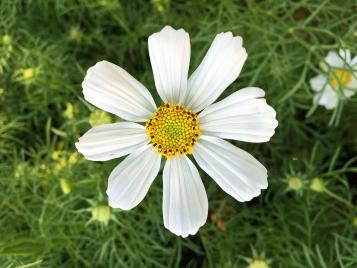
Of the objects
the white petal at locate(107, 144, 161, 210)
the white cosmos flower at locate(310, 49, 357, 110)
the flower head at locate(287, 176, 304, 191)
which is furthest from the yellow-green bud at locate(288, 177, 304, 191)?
the white petal at locate(107, 144, 161, 210)

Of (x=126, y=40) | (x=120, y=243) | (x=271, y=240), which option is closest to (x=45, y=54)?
(x=126, y=40)

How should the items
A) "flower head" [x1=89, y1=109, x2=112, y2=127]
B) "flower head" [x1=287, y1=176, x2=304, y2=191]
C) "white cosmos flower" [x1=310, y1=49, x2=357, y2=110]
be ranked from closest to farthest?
1. "flower head" [x1=89, y1=109, x2=112, y2=127]
2. "flower head" [x1=287, y1=176, x2=304, y2=191]
3. "white cosmos flower" [x1=310, y1=49, x2=357, y2=110]

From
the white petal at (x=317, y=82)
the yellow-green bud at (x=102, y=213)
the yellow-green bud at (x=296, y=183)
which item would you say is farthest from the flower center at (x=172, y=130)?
the white petal at (x=317, y=82)

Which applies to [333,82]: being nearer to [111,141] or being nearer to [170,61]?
A: [170,61]

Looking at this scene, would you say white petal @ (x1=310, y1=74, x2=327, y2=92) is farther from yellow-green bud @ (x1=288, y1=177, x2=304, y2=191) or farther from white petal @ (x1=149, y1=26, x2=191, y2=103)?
white petal @ (x1=149, y1=26, x2=191, y2=103)

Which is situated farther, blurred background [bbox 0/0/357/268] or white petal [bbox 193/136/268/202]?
blurred background [bbox 0/0/357/268]

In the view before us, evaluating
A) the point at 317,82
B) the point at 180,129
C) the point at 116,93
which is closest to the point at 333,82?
the point at 317,82

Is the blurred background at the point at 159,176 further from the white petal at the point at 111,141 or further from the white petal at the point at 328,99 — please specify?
the white petal at the point at 111,141

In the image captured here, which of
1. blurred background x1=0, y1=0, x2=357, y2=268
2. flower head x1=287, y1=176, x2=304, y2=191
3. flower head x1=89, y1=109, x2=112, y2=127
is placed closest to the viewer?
flower head x1=89, y1=109, x2=112, y2=127
